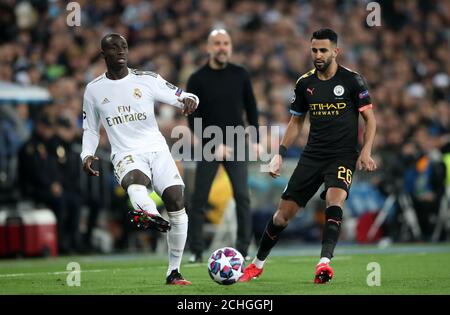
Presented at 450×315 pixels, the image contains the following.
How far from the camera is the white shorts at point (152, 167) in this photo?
10.3 m

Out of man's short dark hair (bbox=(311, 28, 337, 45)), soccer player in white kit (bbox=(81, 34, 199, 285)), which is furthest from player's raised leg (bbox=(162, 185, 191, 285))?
man's short dark hair (bbox=(311, 28, 337, 45))

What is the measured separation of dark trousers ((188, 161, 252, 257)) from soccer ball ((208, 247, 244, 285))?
344 cm

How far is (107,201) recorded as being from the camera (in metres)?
19.6

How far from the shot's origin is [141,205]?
32.6 feet

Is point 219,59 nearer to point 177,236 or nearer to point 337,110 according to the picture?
point 337,110

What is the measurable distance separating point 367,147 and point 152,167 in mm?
2084

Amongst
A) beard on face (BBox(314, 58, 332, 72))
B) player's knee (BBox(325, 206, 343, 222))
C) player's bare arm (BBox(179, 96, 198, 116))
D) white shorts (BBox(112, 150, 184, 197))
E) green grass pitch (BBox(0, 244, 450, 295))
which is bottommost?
green grass pitch (BBox(0, 244, 450, 295))

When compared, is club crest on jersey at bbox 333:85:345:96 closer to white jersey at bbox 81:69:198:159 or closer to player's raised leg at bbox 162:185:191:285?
white jersey at bbox 81:69:198:159

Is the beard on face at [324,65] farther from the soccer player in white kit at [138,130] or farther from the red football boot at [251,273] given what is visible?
the red football boot at [251,273]

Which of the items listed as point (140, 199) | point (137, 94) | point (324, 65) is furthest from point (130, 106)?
point (324, 65)

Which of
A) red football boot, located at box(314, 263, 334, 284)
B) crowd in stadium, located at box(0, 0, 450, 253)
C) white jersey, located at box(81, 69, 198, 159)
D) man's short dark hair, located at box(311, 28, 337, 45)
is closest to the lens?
red football boot, located at box(314, 263, 334, 284)

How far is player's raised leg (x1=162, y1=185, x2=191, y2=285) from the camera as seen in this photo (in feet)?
33.8

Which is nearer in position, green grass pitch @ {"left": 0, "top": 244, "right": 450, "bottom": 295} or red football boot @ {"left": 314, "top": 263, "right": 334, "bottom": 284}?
green grass pitch @ {"left": 0, "top": 244, "right": 450, "bottom": 295}

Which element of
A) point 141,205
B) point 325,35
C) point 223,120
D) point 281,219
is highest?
point 325,35
